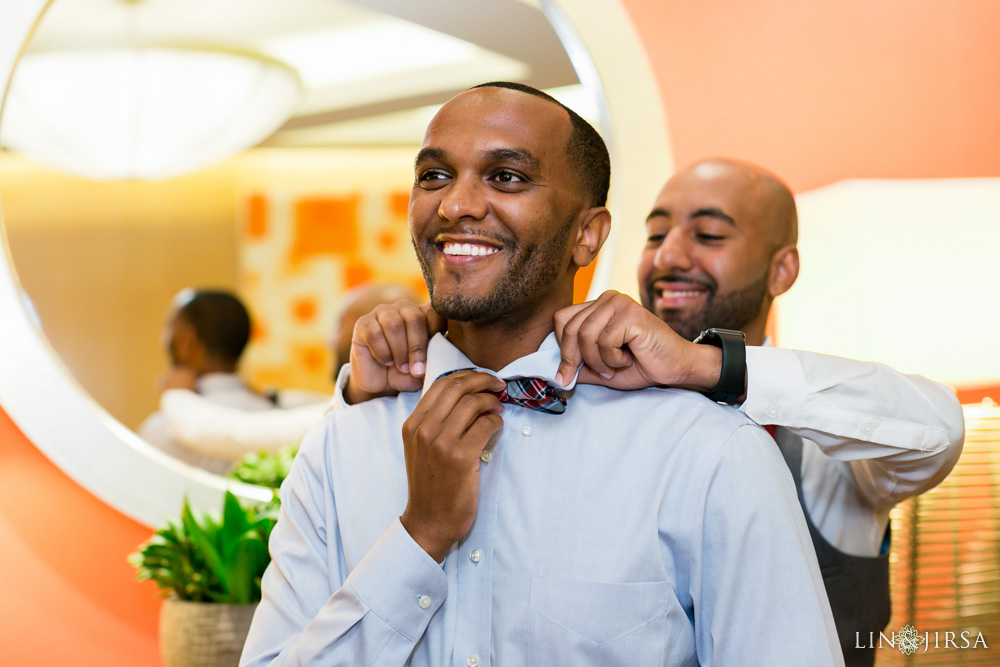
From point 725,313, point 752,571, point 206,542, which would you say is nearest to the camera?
point 752,571

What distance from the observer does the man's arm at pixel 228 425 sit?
1.91 m

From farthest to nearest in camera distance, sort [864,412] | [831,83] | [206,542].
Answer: [831,83] → [206,542] → [864,412]

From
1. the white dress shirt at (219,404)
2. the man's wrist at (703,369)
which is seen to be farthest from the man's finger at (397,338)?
the white dress shirt at (219,404)

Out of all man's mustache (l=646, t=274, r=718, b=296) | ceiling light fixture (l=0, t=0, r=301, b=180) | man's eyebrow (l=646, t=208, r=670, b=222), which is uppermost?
ceiling light fixture (l=0, t=0, r=301, b=180)

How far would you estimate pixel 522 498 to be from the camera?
1.11 meters

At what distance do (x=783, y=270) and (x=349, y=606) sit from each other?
1.21m

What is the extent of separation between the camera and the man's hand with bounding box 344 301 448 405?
1258 millimetres

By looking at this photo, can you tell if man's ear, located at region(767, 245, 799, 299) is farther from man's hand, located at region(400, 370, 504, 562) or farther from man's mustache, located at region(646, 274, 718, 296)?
man's hand, located at region(400, 370, 504, 562)

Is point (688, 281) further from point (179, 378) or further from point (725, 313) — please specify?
point (179, 378)

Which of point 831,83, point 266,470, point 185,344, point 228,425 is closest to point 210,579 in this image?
point 266,470

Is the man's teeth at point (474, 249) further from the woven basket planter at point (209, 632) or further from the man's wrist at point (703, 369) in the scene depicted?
the woven basket planter at point (209, 632)

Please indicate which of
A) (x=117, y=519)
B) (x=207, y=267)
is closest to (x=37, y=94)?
(x=207, y=267)

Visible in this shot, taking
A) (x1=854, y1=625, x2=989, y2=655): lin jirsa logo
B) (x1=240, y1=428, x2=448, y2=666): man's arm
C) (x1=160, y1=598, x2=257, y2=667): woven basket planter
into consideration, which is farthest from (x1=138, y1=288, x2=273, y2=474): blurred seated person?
(x1=854, y1=625, x2=989, y2=655): lin jirsa logo

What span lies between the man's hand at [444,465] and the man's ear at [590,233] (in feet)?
0.97
